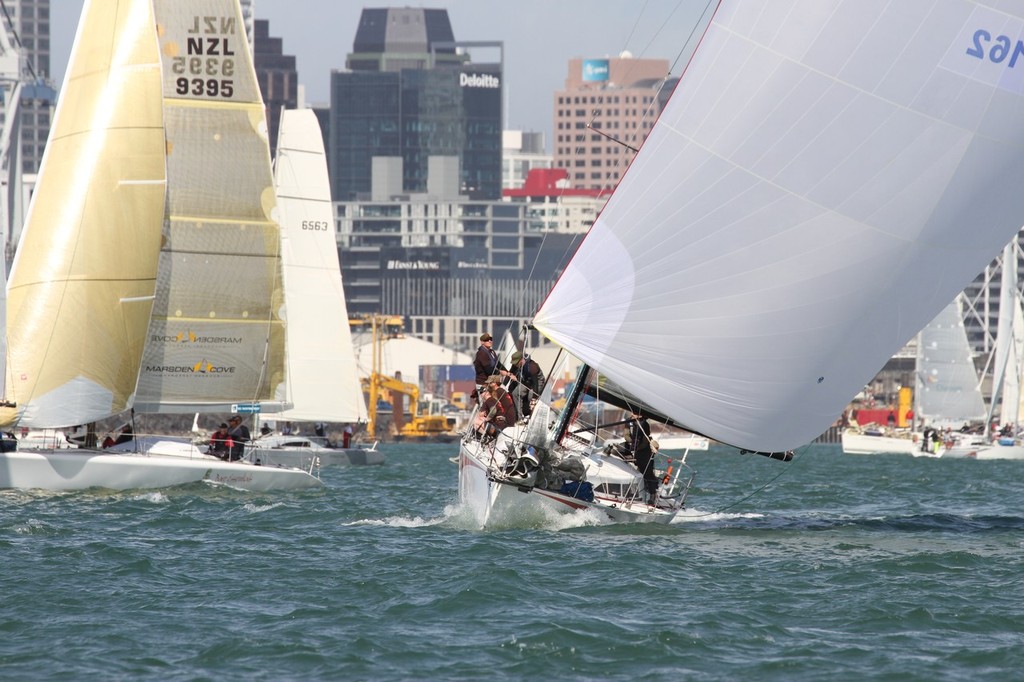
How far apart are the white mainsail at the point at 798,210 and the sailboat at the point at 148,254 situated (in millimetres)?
9876

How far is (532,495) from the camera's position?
19.8 metres

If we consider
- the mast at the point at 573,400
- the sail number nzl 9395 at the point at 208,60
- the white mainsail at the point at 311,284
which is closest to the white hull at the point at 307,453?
the white mainsail at the point at 311,284

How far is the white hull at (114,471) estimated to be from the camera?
82.7ft

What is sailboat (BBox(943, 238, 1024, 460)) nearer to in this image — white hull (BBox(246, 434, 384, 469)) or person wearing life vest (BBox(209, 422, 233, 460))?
white hull (BBox(246, 434, 384, 469))

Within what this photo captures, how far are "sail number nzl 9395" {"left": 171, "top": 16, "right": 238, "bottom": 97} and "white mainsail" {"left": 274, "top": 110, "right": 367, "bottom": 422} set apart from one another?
11417 millimetres

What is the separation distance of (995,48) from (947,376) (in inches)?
2277

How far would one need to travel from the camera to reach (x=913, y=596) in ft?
52.0

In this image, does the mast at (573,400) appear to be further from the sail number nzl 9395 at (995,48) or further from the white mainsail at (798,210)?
the sail number nzl 9395 at (995,48)

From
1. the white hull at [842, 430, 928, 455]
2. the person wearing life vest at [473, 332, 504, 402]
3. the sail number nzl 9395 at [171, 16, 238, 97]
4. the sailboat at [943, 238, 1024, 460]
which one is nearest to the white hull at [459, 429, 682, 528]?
the person wearing life vest at [473, 332, 504, 402]

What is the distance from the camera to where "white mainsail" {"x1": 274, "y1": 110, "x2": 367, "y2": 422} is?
40.9 meters

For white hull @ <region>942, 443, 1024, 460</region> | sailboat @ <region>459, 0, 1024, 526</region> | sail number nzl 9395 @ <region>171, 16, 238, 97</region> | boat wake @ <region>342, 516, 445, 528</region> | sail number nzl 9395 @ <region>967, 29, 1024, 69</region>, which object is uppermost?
sail number nzl 9395 @ <region>171, 16, 238, 97</region>

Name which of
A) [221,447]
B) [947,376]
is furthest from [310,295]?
[947,376]

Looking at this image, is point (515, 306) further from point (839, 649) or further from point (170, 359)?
point (839, 649)

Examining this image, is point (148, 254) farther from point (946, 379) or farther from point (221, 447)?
point (946, 379)
